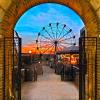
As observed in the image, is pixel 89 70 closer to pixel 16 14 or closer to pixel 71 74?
pixel 16 14

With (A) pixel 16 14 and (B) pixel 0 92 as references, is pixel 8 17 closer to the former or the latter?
(A) pixel 16 14

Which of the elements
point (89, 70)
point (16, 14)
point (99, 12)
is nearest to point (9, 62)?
point (16, 14)

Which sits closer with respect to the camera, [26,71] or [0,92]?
[0,92]

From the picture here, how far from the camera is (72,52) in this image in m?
22.1

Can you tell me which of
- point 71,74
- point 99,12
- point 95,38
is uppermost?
point 99,12

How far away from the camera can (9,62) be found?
1034 centimetres

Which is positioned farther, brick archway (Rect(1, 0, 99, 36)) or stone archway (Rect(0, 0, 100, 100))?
brick archway (Rect(1, 0, 99, 36))

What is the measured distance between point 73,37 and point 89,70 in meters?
13.0

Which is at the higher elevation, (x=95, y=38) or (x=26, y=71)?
(x=95, y=38)

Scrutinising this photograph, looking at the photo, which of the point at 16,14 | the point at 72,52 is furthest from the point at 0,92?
the point at 72,52

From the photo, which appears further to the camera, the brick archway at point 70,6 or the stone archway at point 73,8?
the brick archway at point 70,6

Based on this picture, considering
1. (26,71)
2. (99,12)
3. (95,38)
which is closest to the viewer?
(99,12)

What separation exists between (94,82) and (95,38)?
1.20 m

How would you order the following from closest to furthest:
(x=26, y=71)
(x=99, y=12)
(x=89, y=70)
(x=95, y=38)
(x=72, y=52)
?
(x=99, y=12)
(x=95, y=38)
(x=89, y=70)
(x=26, y=71)
(x=72, y=52)
